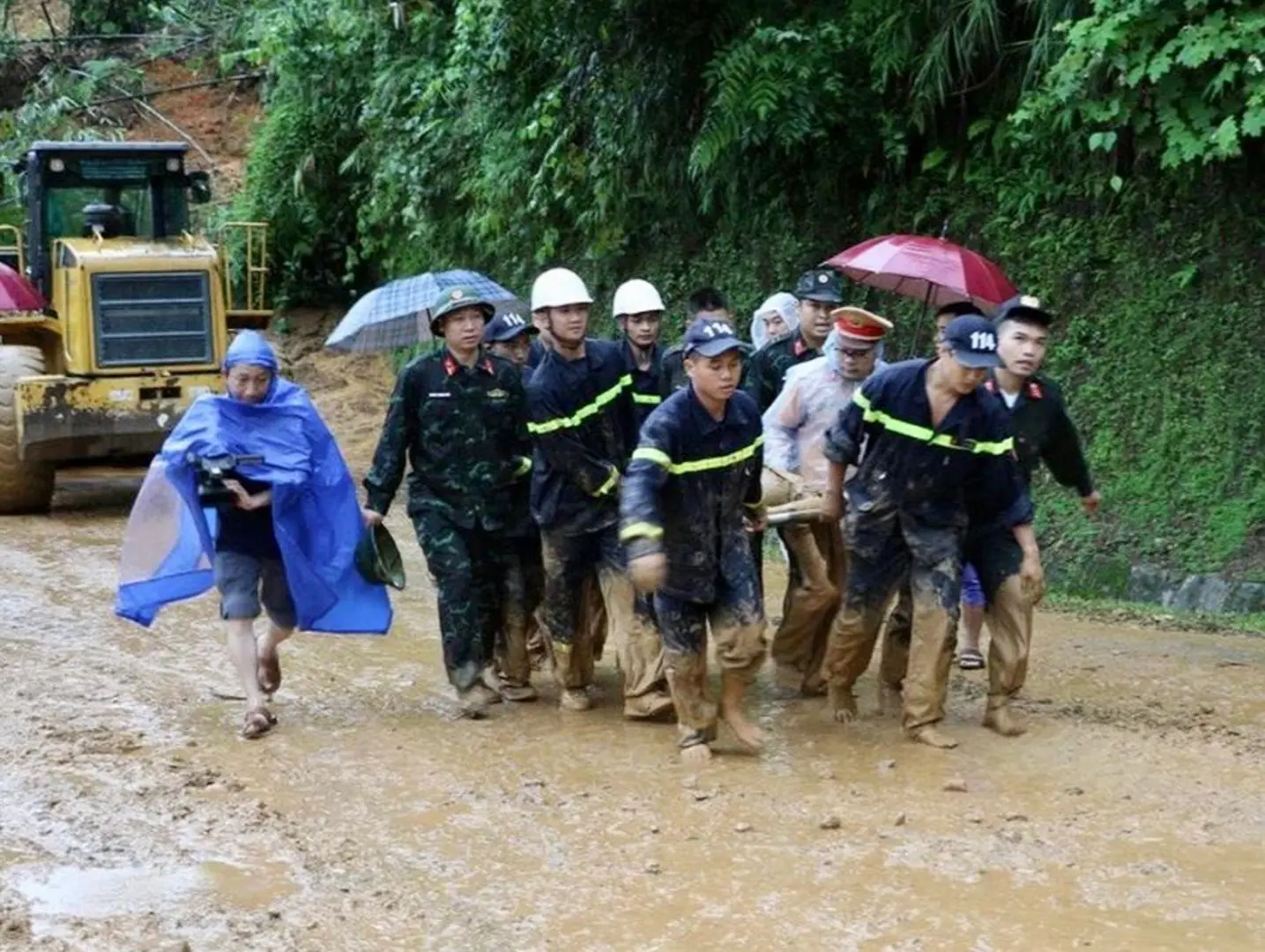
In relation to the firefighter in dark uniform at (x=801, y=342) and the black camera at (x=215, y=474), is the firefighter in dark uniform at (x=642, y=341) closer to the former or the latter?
the firefighter in dark uniform at (x=801, y=342)

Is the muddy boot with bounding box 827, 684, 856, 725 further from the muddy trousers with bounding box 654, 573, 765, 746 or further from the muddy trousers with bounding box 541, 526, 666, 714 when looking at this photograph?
the muddy trousers with bounding box 541, 526, 666, 714

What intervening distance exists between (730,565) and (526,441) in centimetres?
134

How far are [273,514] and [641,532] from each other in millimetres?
1828

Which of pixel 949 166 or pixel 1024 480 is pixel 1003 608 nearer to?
pixel 1024 480

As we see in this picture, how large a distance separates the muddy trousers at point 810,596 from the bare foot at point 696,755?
114 cm

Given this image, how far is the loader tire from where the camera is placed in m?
13.6

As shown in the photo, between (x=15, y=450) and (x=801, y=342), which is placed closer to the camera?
(x=801, y=342)

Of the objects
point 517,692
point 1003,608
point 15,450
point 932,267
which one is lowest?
point 517,692

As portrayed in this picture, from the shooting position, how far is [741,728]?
22.8ft

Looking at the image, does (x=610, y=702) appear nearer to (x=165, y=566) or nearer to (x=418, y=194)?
(x=165, y=566)

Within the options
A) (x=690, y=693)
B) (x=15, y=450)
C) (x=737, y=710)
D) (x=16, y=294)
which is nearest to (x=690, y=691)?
(x=690, y=693)

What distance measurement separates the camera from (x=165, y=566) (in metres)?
7.70

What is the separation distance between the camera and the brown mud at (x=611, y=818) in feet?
16.9

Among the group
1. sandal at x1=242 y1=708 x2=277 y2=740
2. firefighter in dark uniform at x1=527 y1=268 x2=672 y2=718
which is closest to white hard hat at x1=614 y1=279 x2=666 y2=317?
firefighter in dark uniform at x1=527 y1=268 x2=672 y2=718
